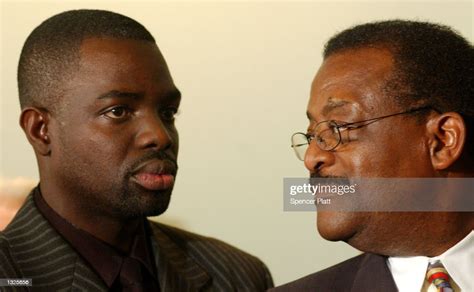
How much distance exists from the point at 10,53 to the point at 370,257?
1205 millimetres

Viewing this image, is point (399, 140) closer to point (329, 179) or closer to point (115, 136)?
point (329, 179)

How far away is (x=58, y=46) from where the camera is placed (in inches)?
76.0

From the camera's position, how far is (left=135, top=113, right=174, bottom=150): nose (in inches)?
72.2

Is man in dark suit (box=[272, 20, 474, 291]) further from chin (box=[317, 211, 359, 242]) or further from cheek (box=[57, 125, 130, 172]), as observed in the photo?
cheek (box=[57, 125, 130, 172])

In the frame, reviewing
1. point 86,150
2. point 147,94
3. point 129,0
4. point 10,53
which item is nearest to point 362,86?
point 147,94

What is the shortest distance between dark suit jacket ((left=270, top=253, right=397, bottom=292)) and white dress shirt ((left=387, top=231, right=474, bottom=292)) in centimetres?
3

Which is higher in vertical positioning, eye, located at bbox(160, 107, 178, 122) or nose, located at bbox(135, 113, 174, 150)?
eye, located at bbox(160, 107, 178, 122)

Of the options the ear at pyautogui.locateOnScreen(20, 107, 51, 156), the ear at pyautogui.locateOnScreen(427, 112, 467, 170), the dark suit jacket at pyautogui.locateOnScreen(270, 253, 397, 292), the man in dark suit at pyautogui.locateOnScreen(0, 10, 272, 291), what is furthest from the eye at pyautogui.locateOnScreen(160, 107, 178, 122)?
the ear at pyautogui.locateOnScreen(427, 112, 467, 170)

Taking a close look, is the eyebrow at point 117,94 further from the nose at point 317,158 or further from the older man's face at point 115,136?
the nose at point 317,158

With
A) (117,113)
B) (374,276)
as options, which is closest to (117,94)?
(117,113)

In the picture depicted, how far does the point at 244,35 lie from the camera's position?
7.55 ft

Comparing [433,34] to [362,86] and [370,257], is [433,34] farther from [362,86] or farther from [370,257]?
[370,257]

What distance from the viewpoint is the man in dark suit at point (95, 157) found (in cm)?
183

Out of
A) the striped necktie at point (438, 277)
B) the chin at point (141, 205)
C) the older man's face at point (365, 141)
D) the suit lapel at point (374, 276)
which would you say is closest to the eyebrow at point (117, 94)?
the chin at point (141, 205)
